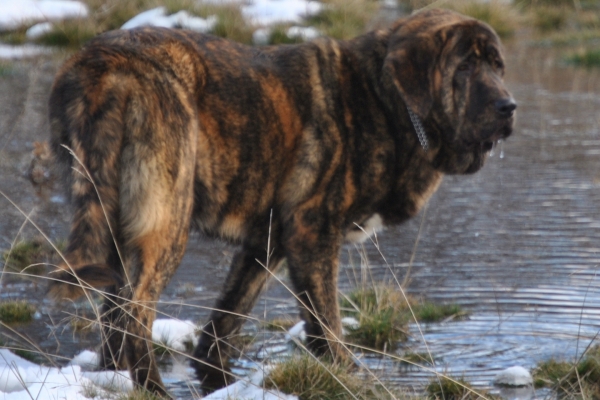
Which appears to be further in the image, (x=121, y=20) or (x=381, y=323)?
(x=121, y=20)

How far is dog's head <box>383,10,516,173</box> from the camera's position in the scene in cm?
429

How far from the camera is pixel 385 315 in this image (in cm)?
454

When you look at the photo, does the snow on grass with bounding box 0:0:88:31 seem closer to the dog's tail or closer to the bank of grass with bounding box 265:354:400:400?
the dog's tail

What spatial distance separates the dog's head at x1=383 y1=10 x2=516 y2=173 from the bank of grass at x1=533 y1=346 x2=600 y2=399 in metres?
1.13

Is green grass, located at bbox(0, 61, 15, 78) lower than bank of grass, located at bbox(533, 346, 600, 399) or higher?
lower

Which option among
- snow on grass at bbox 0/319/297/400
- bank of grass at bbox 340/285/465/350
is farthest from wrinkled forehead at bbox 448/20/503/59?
snow on grass at bbox 0/319/297/400

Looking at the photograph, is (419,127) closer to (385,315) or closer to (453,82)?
(453,82)

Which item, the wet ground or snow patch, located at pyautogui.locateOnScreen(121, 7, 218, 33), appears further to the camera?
snow patch, located at pyautogui.locateOnScreen(121, 7, 218, 33)

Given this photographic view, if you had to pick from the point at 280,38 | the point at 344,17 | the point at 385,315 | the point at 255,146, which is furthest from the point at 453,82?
the point at 344,17

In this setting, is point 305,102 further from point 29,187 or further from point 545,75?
point 545,75

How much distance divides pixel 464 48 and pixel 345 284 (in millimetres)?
1766

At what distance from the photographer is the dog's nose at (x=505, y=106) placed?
4234 mm

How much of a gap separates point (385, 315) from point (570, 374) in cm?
110

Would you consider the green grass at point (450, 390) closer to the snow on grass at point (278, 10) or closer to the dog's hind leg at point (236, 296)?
the dog's hind leg at point (236, 296)
